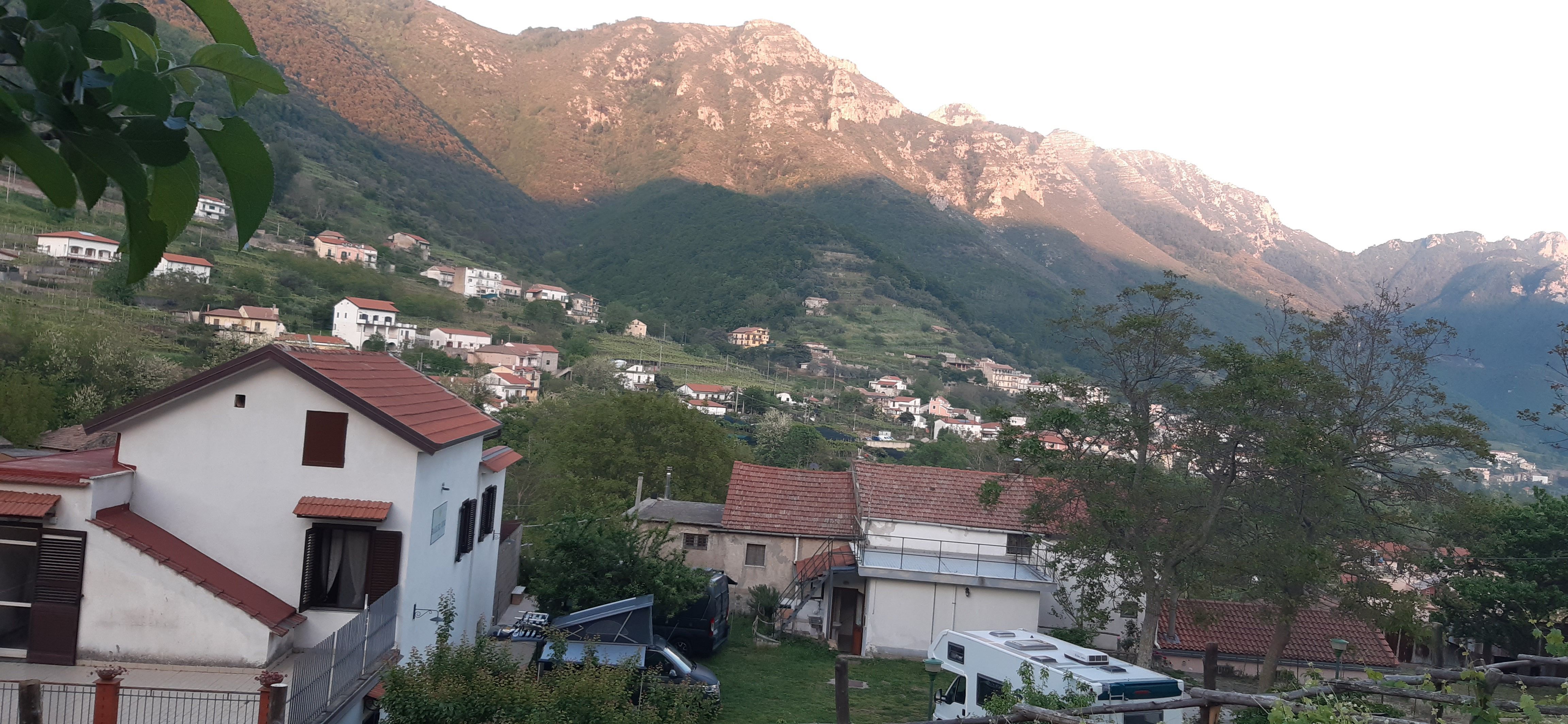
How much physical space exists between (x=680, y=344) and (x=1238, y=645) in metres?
96.0

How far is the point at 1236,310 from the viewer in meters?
177

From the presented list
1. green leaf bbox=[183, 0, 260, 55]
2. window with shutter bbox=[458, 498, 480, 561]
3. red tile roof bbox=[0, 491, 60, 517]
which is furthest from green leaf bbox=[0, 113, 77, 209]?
window with shutter bbox=[458, 498, 480, 561]

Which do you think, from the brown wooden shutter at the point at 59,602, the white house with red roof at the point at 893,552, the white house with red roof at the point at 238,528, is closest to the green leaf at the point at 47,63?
the white house with red roof at the point at 238,528

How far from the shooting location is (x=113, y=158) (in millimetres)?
1076

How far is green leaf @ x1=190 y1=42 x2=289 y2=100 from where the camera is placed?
1.13m

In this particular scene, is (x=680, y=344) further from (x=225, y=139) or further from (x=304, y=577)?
(x=225, y=139)

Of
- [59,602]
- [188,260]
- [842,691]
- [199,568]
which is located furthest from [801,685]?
[188,260]

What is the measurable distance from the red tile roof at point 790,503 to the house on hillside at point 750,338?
89.8 metres

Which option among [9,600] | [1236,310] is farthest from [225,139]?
[1236,310]

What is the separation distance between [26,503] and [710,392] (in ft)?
248

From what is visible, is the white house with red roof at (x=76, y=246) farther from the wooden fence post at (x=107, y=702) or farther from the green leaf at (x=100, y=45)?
the green leaf at (x=100, y=45)

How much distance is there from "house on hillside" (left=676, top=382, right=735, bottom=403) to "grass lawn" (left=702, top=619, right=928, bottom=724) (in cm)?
6099

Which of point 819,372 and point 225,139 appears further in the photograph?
point 819,372

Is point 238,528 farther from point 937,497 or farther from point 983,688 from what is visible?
point 937,497
